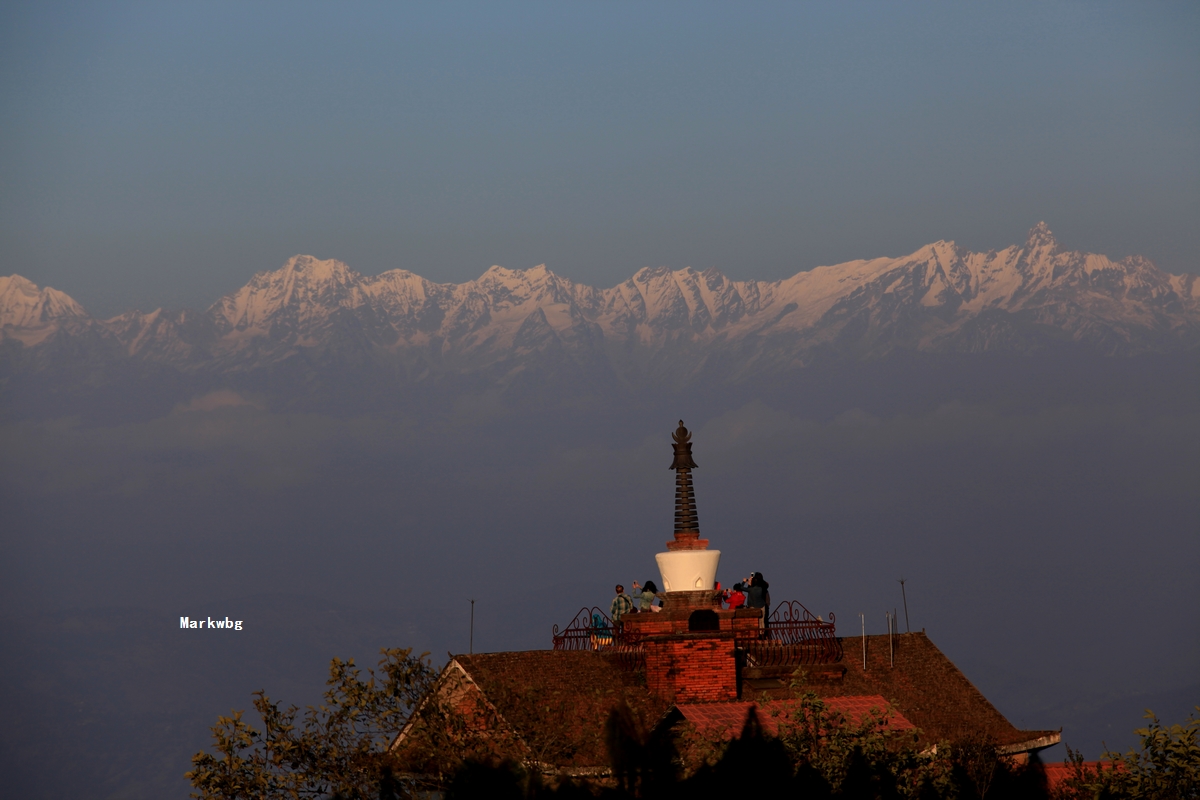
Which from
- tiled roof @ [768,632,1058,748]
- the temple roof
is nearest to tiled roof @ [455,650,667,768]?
the temple roof

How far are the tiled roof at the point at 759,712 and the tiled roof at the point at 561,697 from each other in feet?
3.98

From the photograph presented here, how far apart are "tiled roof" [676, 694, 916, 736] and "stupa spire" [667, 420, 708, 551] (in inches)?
230

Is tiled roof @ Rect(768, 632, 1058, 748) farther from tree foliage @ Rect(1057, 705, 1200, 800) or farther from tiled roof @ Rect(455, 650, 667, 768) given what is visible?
tree foliage @ Rect(1057, 705, 1200, 800)

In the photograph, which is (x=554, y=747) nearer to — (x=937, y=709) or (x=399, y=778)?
(x=399, y=778)

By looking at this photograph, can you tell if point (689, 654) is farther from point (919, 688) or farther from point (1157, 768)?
point (1157, 768)

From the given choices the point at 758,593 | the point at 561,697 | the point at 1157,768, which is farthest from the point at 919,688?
the point at 1157,768

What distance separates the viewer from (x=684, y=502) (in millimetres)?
43344

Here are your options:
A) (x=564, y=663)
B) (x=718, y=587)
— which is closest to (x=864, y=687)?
(x=718, y=587)

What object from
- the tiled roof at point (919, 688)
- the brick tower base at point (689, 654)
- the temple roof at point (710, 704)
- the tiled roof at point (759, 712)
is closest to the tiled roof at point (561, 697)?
the temple roof at point (710, 704)

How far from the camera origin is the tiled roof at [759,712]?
32906 millimetres

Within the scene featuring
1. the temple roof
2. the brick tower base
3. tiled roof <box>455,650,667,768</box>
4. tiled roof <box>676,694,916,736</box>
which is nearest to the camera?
tiled roof <box>676,694,916,736</box>

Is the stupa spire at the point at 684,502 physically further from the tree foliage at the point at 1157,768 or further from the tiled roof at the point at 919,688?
the tree foliage at the point at 1157,768

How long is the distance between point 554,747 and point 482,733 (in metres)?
1.67

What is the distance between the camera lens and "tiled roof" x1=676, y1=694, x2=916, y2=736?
32.9 m
